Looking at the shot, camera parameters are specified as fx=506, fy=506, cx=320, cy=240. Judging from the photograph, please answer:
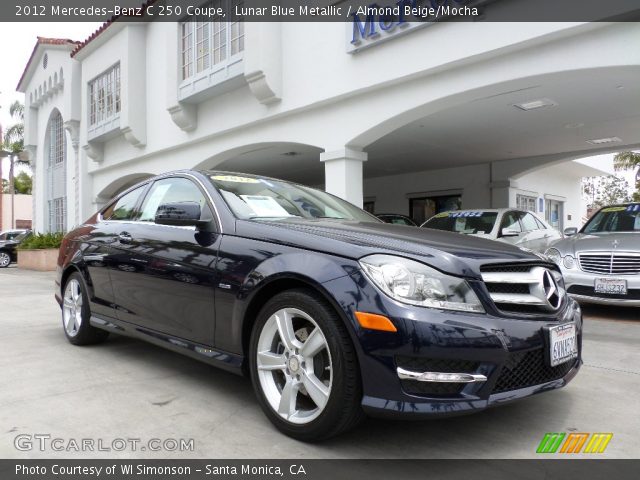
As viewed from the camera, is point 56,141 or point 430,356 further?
point 56,141

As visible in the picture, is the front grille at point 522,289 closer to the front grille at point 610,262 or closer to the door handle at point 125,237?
the door handle at point 125,237

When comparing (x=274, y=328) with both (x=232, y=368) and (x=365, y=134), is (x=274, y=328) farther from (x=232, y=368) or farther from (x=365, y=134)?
(x=365, y=134)

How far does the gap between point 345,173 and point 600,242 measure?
4.14 meters

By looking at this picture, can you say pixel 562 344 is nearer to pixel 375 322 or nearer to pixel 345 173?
pixel 375 322

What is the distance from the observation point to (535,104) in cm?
896

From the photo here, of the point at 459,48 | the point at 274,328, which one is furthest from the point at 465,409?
the point at 459,48

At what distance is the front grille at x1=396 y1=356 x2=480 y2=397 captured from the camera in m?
2.26

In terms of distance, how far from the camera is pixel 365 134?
8.61 metres

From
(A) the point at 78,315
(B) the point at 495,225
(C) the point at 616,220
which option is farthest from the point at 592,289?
(A) the point at 78,315

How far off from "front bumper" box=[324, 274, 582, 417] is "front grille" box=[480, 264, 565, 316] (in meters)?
0.19

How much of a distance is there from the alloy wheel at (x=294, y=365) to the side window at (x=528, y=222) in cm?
754

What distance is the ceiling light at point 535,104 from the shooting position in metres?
8.76

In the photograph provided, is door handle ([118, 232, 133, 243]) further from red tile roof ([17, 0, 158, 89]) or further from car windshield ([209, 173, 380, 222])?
red tile roof ([17, 0, 158, 89])

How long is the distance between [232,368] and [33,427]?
1137 mm
